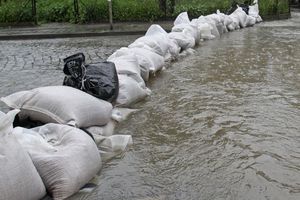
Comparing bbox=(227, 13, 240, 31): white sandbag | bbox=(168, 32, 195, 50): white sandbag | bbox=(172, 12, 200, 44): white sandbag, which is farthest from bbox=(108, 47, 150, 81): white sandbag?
bbox=(227, 13, 240, 31): white sandbag

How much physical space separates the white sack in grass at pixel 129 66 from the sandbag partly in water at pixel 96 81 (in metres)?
0.39

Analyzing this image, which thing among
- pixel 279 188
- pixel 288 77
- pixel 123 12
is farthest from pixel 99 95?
pixel 123 12

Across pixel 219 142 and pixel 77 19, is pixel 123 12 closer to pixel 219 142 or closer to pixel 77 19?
pixel 77 19

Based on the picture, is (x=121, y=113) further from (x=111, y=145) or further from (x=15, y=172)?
(x=15, y=172)

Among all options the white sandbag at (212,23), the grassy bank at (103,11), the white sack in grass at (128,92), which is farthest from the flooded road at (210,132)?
the grassy bank at (103,11)

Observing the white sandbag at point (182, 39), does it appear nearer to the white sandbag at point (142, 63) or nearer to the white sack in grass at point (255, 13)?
the white sandbag at point (142, 63)

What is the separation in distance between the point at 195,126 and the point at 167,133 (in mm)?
321

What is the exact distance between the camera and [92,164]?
3316 millimetres

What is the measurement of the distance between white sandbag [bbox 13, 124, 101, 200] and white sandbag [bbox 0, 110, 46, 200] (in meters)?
0.10

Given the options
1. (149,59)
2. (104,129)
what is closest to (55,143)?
(104,129)

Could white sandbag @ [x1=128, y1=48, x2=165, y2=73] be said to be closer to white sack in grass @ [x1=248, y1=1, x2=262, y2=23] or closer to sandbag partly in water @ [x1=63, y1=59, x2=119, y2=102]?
sandbag partly in water @ [x1=63, y1=59, x2=119, y2=102]

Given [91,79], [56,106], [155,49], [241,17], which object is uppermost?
[241,17]

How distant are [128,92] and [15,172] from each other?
2474 mm

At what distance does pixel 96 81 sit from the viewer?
15.3ft
